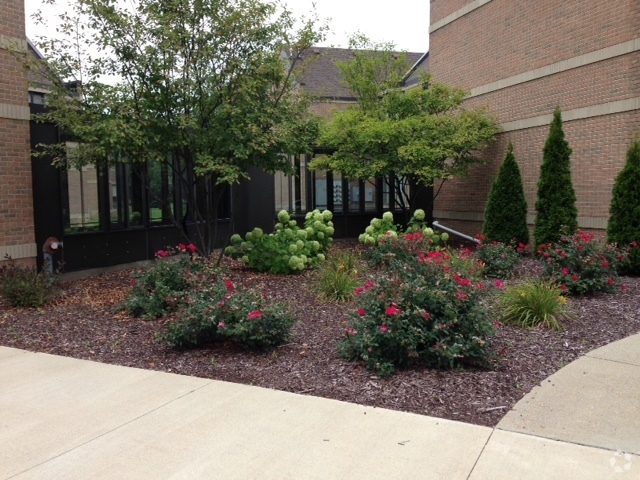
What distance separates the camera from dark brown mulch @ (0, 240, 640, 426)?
4.71 m

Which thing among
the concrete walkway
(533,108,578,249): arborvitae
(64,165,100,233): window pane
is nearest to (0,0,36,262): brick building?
(64,165,100,233): window pane

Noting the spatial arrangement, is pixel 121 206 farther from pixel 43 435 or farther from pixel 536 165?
pixel 536 165

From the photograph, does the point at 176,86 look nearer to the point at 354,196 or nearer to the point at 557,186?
the point at 557,186

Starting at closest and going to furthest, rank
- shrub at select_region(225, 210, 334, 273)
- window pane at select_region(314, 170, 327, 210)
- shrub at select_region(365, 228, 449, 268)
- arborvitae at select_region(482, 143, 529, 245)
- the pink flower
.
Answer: the pink flower, shrub at select_region(365, 228, 449, 268), shrub at select_region(225, 210, 334, 273), arborvitae at select_region(482, 143, 529, 245), window pane at select_region(314, 170, 327, 210)

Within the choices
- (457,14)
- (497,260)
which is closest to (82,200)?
(497,260)

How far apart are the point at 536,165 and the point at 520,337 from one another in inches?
370

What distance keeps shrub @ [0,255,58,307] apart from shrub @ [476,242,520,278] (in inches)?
266

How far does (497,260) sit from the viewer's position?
9.88 metres

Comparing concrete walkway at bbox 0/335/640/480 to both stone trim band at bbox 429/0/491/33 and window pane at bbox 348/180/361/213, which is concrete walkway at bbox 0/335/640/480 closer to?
window pane at bbox 348/180/361/213

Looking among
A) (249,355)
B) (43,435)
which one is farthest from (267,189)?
(43,435)

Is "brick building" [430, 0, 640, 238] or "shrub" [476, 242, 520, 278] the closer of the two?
"shrub" [476, 242, 520, 278]

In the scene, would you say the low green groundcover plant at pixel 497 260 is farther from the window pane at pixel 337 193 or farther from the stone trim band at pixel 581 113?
the window pane at pixel 337 193

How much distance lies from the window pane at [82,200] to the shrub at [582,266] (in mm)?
8344

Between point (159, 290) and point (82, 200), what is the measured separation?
14.9 ft
